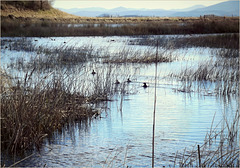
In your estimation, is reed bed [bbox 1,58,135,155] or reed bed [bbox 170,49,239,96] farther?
reed bed [bbox 170,49,239,96]

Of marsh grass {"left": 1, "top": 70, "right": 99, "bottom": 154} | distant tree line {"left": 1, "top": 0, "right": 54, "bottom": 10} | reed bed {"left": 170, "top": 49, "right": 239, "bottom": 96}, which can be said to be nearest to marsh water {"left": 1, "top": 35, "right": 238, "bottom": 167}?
reed bed {"left": 170, "top": 49, "right": 239, "bottom": 96}

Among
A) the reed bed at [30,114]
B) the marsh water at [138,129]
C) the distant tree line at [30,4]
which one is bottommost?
the marsh water at [138,129]

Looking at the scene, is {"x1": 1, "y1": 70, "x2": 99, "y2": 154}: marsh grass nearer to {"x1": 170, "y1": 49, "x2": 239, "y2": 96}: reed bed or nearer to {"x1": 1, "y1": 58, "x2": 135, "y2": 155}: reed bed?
{"x1": 1, "y1": 58, "x2": 135, "y2": 155}: reed bed

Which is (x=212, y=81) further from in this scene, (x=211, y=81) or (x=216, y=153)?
(x=216, y=153)

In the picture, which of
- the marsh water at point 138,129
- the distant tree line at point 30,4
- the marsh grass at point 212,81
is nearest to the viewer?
the marsh water at point 138,129

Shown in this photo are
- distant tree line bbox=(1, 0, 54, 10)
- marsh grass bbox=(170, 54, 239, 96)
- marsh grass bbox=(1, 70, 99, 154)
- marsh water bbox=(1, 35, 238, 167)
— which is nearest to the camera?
marsh water bbox=(1, 35, 238, 167)

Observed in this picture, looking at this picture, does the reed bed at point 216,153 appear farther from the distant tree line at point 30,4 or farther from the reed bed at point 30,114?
the distant tree line at point 30,4

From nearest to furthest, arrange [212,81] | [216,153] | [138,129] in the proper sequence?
[216,153] → [138,129] → [212,81]

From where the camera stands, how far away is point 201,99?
22.7 feet

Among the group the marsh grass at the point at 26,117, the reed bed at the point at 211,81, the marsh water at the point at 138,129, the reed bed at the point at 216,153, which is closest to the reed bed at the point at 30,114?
the marsh grass at the point at 26,117

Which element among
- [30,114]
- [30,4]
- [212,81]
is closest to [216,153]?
[30,114]

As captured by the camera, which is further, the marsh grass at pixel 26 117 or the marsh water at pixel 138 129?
the marsh grass at pixel 26 117

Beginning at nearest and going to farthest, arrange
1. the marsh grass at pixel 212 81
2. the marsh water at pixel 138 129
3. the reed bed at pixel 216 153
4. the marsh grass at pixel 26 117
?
the reed bed at pixel 216 153 → the marsh water at pixel 138 129 → the marsh grass at pixel 26 117 → the marsh grass at pixel 212 81

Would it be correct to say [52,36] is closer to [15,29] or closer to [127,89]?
[15,29]
